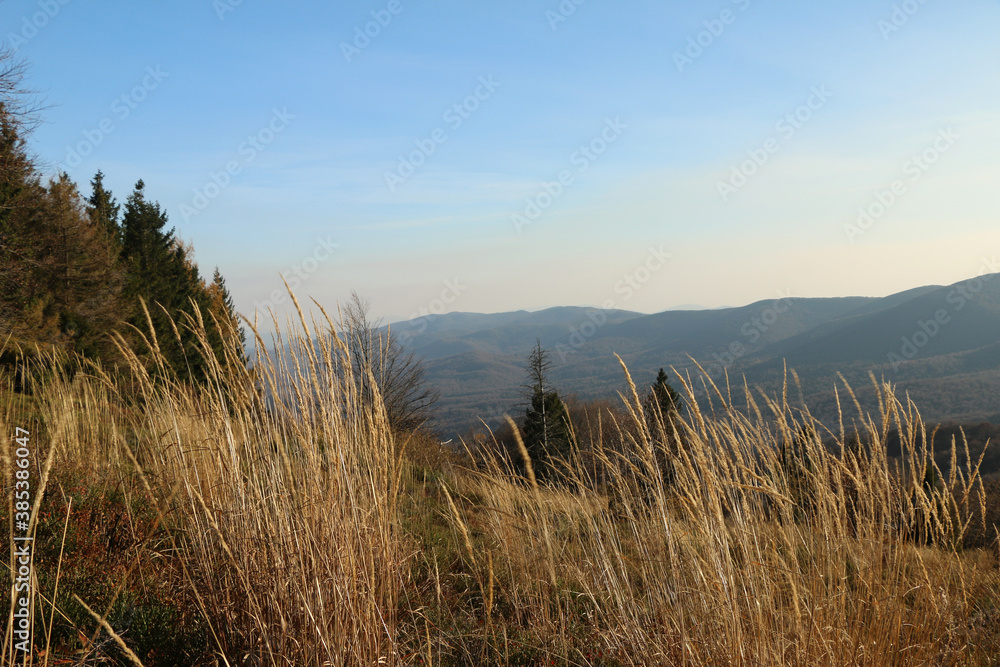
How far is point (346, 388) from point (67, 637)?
1356 millimetres

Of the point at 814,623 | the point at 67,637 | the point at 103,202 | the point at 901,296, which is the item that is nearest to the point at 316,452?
the point at 67,637

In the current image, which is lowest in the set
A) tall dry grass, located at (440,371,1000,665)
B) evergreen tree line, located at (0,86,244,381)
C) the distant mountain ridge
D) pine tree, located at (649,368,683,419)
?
the distant mountain ridge

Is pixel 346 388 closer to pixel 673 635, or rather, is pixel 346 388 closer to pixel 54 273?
pixel 673 635

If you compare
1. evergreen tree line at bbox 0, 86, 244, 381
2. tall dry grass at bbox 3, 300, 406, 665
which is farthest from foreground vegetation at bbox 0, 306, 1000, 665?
evergreen tree line at bbox 0, 86, 244, 381

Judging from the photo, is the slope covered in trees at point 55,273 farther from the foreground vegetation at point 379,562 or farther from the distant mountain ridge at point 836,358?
the distant mountain ridge at point 836,358

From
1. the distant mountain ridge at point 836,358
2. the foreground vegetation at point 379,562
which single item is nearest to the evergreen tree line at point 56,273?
the foreground vegetation at point 379,562

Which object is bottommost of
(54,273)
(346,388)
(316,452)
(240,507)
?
(240,507)

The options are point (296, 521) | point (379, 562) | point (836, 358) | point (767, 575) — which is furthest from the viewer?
point (836, 358)

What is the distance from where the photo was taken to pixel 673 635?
1.85 metres

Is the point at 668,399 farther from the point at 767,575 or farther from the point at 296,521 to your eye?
the point at 296,521

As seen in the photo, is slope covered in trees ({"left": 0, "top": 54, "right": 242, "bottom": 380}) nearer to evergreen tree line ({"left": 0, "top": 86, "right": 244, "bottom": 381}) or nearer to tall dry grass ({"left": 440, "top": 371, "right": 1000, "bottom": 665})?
evergreen tree line ({"left": 0, "top": 86, "right": 244, "bottom": 381})

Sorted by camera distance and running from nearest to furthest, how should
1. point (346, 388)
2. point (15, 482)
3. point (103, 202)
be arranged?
1. point (346, 388)
2. point (15, 482)
3. point (103, 202)

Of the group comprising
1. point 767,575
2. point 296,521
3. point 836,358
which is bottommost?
point 836,358

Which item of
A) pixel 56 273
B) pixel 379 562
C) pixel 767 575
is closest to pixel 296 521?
pixel 379 562
